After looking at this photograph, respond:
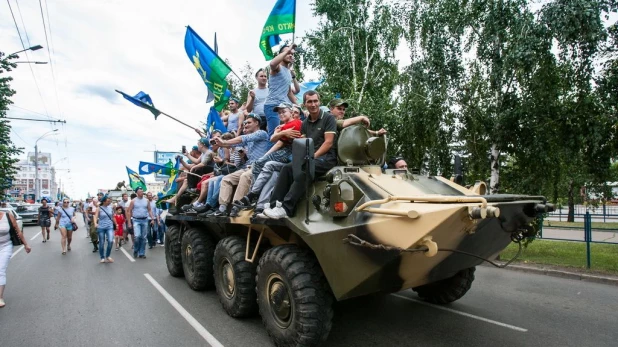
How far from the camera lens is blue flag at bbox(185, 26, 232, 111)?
30.2ft

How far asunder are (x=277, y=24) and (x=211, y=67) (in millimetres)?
2345

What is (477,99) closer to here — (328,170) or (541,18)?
(541,18)

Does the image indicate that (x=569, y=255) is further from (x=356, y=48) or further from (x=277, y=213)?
(x=356, y=48)

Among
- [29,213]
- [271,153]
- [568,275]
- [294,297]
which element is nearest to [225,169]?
[271,153]

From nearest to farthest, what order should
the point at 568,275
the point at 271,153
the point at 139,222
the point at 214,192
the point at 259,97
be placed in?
the point at 271,153 → the point at 214,192 → the point at 259,97 → the point at 568,275 → the point at 139,222

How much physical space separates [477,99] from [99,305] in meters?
8.61

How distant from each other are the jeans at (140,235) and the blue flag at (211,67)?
425cm

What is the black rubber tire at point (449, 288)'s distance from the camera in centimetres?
562

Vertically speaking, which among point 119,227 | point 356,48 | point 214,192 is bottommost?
point 119,227

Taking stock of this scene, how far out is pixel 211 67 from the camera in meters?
9.22

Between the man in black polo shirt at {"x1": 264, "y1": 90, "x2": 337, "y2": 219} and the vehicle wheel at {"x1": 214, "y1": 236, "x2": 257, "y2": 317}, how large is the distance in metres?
0.97

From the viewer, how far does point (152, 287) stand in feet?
24.0

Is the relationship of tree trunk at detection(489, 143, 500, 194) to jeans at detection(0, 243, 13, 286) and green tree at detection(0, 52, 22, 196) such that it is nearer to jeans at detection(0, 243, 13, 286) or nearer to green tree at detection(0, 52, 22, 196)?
jeans at detection(0, 243, 13, 286)

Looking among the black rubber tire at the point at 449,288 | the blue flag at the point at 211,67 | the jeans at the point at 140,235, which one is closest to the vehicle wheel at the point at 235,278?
the black rubber tire at the point at 449,288
